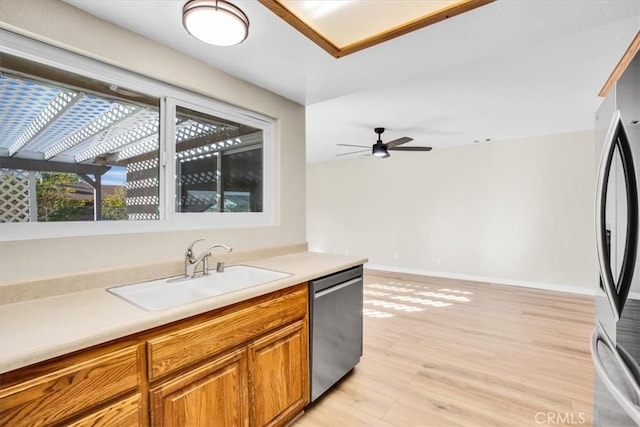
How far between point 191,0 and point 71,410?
1.66m

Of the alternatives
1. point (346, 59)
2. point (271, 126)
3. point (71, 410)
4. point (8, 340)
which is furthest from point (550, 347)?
point (8, 340)

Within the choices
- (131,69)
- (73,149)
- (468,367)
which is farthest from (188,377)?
(468,367)

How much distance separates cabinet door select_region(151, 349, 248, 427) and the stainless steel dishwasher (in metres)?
0.55

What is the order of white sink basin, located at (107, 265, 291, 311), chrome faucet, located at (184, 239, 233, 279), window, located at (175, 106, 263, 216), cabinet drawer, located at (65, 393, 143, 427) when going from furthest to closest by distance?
window, located at (175, 106, 263, 216) → chrome faucet, located at (184, 239, 233, 279) → white sink basin, located at (107, 265, 291, 311) → cabinet drawer, located at (65, 393, 143, 427)

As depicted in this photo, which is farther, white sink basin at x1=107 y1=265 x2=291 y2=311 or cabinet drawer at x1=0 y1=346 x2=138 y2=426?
white sink basin at x1=107 y1=265 x2=291 y2=311

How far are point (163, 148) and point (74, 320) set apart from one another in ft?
3.83

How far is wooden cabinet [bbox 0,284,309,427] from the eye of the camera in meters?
0.90

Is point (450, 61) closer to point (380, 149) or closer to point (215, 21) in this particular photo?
point (215, 21)

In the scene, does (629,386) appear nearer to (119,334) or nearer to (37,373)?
(119,334)

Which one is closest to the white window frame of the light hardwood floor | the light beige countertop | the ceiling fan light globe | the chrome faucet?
the chrome faucet

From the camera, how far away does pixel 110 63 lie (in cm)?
162

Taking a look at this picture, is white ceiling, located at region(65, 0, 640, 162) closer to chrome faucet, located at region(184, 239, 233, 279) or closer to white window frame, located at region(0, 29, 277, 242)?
white window frame, located at region(0, 29, 277, 242)

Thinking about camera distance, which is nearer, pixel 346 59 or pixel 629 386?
pixel 629 386

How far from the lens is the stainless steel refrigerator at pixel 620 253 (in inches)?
35.5
